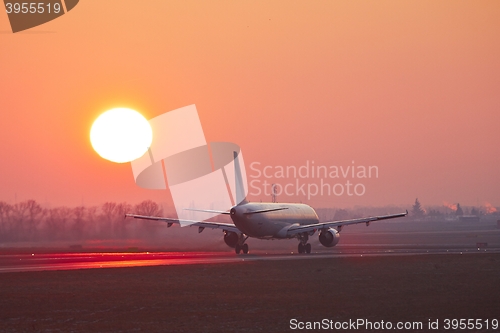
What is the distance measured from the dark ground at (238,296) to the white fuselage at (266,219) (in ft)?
49.1

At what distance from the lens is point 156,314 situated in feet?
79.6

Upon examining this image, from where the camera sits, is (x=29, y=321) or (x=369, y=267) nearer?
(x=29, y=321)

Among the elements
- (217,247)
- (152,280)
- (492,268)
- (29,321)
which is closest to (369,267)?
(492,268)

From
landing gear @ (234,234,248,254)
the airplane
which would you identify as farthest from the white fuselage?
landing gear @ (234,234,248,254)

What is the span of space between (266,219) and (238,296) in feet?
105

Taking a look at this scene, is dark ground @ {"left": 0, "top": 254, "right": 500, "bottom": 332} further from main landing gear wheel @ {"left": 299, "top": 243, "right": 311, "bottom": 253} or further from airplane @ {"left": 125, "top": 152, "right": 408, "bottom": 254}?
main landing gear wheel @ {"left": 299, "top": 243, "right": 311, "bottom": 253}

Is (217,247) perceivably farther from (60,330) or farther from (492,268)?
(60,330)

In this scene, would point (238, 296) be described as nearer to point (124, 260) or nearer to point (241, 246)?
point (124, 260)

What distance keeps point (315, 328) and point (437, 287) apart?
42.0ft

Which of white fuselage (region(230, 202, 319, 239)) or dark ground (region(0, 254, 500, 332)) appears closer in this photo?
dark ground (region(0, 254, 500, 332))

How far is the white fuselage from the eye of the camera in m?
59.3

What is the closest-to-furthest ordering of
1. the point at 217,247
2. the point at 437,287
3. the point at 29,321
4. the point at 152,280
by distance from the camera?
the point at 29,321, the point at 437,287, the point at 152,280, the point at 217,247

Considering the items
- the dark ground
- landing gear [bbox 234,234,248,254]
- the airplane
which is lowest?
the dark ground

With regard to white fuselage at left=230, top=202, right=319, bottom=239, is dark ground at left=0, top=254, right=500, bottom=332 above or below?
below
